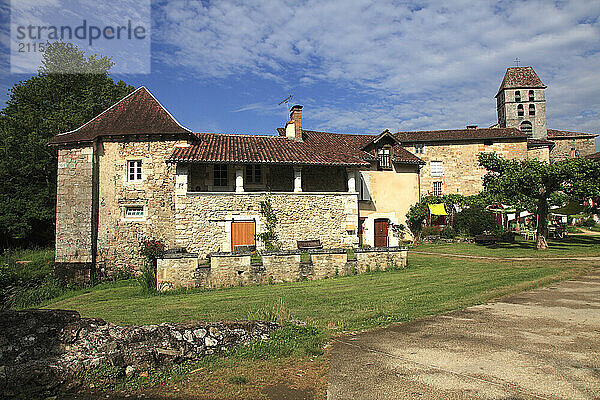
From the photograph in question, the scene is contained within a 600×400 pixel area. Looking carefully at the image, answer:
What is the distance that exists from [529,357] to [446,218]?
2302 cm

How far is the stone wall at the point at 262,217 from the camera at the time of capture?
17.8 m

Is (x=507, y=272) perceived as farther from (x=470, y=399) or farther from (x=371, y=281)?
(x=470, y=399)

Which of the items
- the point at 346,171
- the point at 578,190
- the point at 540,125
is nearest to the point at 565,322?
the point at 578,190

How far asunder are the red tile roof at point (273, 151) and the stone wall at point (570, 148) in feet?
106

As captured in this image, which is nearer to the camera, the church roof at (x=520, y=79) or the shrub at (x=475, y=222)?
the shrub at (x=475, y=222)

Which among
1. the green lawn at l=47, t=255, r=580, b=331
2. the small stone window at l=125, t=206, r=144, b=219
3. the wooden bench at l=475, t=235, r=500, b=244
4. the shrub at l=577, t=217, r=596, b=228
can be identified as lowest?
the green lawn at l=47, t=255, r=580, b=331

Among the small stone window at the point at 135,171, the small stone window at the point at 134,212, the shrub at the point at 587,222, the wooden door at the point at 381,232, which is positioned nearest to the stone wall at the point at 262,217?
the small stone window at the point at 134,212

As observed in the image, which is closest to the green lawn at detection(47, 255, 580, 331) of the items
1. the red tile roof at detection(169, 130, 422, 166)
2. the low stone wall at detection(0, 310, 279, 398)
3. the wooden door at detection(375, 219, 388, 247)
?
the low stone wall at detection(0, 310, 279, 398)

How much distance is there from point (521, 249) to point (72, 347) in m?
18.8

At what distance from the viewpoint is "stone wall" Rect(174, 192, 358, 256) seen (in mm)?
17812

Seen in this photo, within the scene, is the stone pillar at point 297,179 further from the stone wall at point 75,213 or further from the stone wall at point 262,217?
the stone wall at point 75,213

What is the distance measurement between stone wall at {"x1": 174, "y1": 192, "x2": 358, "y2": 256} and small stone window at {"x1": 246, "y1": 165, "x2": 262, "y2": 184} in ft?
5.92

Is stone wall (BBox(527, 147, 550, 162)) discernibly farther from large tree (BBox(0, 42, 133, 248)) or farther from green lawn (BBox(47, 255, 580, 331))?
large tree (BBox(0, 42, 133, 248))

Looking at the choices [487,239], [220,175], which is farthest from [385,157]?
[220,175]
